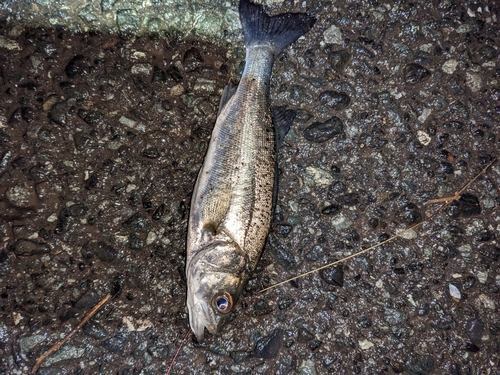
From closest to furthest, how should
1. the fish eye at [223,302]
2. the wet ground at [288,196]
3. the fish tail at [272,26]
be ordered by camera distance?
the fish eye at [223,302], the wet ground at [288,196], the fish tail at [272,26]

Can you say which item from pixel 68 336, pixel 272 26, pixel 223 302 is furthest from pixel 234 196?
pixel 68 336

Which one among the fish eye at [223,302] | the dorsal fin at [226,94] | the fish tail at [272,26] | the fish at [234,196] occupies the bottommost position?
the fish eye at [223,302]

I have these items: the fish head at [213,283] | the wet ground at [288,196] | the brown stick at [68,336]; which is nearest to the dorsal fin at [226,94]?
the wet ground at [288,196]

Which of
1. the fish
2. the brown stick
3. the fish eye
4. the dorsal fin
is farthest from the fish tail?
the brown stick

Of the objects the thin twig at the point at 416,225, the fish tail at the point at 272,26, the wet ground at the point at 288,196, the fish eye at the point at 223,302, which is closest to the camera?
the fish eye at the point at 223,302

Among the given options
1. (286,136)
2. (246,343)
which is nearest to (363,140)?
(286,136)

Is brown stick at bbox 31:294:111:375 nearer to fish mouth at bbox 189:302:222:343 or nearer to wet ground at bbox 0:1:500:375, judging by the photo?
wet ground at bbox 0:1:500:375

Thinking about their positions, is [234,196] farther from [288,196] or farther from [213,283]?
[213,283]

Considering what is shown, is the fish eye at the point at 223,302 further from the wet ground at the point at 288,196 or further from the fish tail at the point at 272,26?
the fish tail at the point at 272,26

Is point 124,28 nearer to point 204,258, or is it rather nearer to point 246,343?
point 204,258
